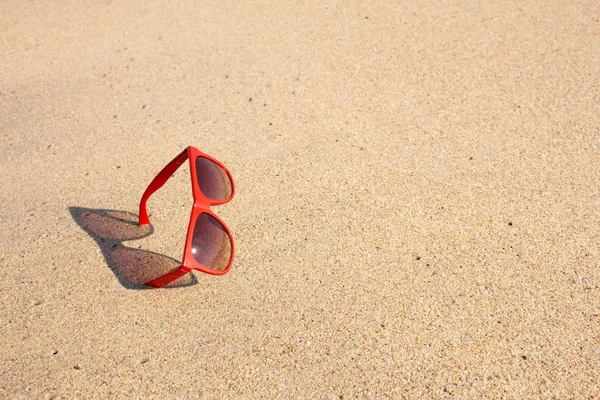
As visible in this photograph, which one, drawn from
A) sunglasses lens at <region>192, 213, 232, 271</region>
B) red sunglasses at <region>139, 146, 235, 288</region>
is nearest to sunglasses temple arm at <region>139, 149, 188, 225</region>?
red sunglasses at <region>139, 146, 235, 288</region>

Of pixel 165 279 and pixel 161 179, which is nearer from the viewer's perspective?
pixel 165 279

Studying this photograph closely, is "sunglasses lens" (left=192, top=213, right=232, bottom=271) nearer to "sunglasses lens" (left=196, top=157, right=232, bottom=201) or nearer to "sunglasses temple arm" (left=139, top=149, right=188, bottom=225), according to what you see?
"sunglasses lens" (left=196, top=157, right=232, bottom=201)

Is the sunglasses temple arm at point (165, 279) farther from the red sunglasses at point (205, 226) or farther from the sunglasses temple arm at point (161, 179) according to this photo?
the sunglasses temple arm at point (161, 179)

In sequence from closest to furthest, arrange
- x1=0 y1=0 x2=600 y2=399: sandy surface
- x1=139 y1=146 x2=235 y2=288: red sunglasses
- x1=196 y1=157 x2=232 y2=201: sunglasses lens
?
x1=0 y1=0 x2=600 y2=399: sandy surface → x1=139 y1=146 x2=235 y2=288: red sunglasses → x1=196 y1=157 x2=232 y2=201: sunglasses lens

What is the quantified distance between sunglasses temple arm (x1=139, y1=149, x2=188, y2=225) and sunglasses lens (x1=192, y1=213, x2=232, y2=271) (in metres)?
0.34

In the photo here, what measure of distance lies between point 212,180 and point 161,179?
10.3 inches

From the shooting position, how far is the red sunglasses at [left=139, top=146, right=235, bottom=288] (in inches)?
104

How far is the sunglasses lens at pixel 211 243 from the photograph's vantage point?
2.69m

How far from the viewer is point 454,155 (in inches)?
145

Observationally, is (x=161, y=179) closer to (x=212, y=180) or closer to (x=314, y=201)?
(x=212, y=180)

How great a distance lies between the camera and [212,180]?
2.96m

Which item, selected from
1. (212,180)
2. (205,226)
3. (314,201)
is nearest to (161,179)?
(212,180)

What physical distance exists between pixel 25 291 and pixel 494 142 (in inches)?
105

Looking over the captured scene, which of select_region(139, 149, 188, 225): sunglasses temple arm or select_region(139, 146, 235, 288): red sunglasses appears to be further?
select_region(139, 149, 188, 225): sunglasses temple arm
